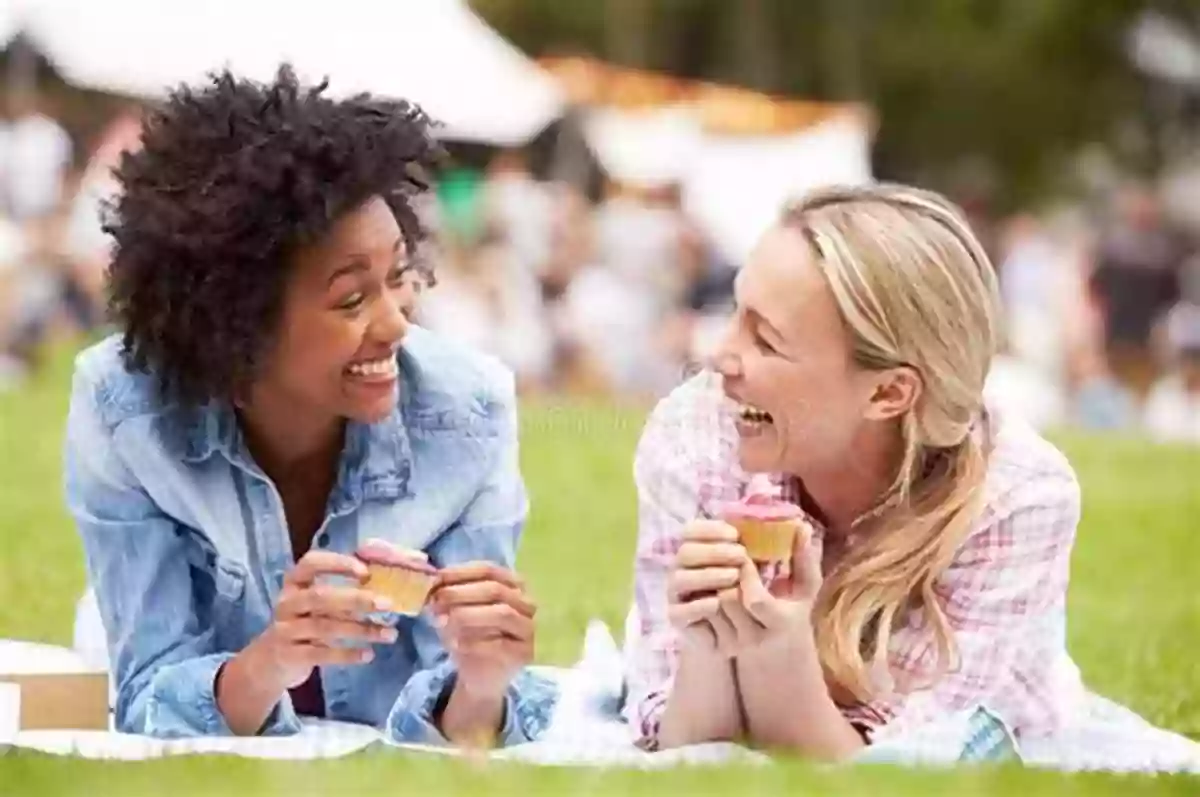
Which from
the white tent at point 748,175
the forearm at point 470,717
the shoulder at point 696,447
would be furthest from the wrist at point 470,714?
the white tent at point 748,175

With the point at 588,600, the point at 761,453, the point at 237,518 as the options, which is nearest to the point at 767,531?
the point at 761,453

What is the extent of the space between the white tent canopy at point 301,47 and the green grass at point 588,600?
1.35 feet

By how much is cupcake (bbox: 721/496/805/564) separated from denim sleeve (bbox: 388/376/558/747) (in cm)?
27

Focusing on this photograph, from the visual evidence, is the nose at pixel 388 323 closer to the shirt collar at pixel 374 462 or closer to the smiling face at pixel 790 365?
the shirt collar at pixel 374 462

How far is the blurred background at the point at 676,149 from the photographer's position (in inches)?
108

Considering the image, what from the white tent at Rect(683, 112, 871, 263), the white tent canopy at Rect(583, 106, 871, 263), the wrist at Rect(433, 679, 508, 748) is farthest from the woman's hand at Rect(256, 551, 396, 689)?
the white tent at Rect(683, 112, 871, 263)

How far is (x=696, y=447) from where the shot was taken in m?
1.77

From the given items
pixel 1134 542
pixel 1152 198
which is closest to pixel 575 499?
pixel 1134 542

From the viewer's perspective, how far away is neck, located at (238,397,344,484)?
5.90 ft

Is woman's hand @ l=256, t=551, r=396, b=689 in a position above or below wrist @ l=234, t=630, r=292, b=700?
above

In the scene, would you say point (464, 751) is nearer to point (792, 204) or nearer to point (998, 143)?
point (792, 204)

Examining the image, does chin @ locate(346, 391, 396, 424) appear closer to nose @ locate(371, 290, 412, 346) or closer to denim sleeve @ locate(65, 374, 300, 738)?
nose @ locate(371, 290, 412, 346)

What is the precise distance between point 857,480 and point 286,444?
0.46 metres

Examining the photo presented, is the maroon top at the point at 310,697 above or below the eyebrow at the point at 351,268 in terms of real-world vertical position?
below
